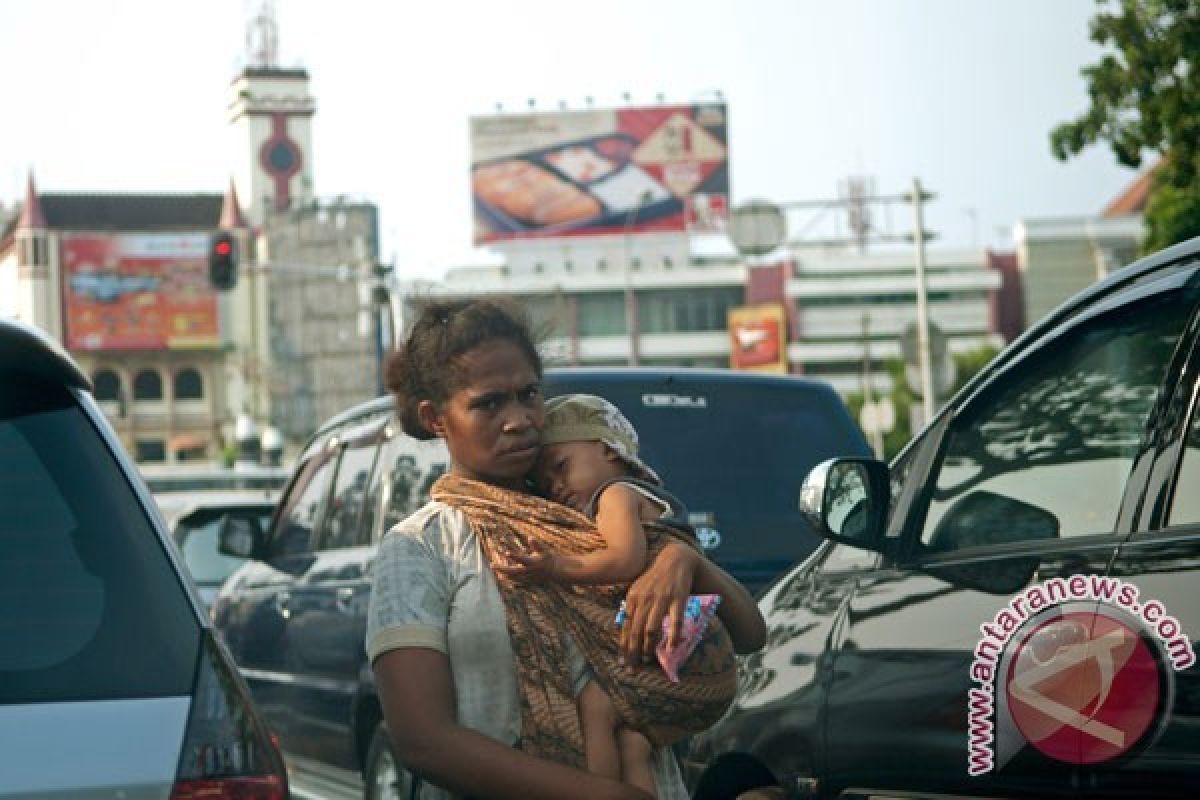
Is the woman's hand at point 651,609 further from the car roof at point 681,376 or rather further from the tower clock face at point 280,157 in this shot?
the tower clock face at point 280,157

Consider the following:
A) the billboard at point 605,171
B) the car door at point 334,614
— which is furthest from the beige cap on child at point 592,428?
the billboard at point 605,171

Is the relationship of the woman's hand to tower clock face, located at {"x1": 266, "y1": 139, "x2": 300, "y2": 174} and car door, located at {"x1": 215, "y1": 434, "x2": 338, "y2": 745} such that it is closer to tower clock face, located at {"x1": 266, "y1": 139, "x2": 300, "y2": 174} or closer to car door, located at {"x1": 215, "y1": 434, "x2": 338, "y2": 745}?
car door, located at {"x1": 215, "y1": 434, "x2": 338, "y2": 745}

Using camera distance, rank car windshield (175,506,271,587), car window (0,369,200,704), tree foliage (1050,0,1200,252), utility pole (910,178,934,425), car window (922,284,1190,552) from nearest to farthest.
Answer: car window (0,369,200,704) < car window (922,284,1190,552) < car windshield (175,506,271,587) < tree foliage (1050,0,1200,252) < utility pole (910,178,934,425)

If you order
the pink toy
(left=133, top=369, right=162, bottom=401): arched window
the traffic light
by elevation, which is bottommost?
the pink toy

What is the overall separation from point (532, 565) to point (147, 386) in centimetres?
15516

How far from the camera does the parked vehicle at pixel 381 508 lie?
807 centimetres

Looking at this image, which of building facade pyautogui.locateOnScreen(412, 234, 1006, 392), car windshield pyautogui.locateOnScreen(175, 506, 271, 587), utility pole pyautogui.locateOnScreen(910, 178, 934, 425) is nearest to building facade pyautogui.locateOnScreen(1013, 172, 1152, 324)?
building facade pyautogui.locateOnScreen(412, 234, 1006, 392)

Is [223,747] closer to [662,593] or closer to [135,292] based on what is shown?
[662,593]

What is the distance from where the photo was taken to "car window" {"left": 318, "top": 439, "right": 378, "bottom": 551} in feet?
30.5

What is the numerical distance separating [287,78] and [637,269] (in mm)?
43682

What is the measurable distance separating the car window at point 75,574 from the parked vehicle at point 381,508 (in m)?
4.48

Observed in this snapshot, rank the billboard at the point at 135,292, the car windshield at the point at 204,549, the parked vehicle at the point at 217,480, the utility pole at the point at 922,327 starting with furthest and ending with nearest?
1. the billboard at the point at 135,292
2. the parked vehicle at the point at 217,480
3. the utility pole at the point at 922,327
4. the car windshield at the point at 204,549

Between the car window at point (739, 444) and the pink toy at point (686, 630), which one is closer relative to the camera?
the pink toy at point (686, 630)

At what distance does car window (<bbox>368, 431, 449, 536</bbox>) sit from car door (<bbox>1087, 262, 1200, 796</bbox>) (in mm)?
4768
